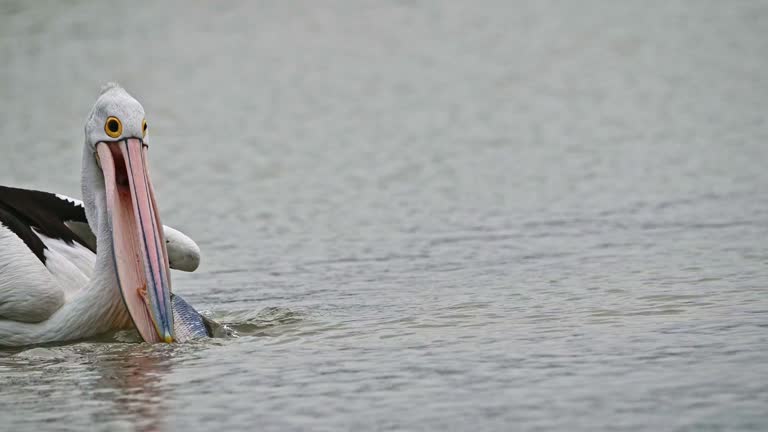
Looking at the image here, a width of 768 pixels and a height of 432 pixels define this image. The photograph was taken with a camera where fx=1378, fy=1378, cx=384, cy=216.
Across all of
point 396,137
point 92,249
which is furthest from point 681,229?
point 396,137

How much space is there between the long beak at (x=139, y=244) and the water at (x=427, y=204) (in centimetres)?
15

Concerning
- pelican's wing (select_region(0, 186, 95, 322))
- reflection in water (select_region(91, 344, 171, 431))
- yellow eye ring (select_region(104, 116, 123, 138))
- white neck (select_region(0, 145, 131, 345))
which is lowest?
reflection in water (select_region(91, 344, 171, 431))

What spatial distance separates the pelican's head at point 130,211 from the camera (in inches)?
219

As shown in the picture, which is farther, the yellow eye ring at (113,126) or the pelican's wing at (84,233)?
the pelican's wing at (84,233)

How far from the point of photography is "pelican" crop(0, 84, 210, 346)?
5.59 meters

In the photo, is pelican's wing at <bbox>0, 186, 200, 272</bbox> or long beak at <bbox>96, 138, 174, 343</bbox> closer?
long beak at <bbox>96, 138, 174, 343</bbox>

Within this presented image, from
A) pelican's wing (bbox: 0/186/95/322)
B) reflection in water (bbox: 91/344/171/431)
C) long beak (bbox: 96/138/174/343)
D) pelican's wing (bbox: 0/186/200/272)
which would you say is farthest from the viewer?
pelican's wing (bbox: 0/186/200/272)

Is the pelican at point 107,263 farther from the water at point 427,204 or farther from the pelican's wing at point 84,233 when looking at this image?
the pelican's wing at point 84,233

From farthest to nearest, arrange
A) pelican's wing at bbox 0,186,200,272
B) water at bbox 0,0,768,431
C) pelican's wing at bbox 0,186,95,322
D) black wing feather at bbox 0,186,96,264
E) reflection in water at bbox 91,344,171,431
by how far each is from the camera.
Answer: pelican's wing at bbox 0,186,200,272, black wing feather at bbox 0,186,96,264, pelican's wing at bbox 0,186,95,322, water at bbox 0,0,768,431, reflection in water at bbox 91,344,171,431

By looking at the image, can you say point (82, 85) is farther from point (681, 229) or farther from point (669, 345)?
point (669, 345)

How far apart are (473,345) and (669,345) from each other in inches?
30.0

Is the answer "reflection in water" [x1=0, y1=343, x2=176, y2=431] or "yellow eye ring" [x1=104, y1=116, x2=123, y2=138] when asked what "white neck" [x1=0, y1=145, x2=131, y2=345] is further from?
"yellow eye ring" [x1=104, y1=116, x2=123, y2=138]

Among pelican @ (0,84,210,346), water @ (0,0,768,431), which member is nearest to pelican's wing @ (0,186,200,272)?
water @ (0,0,768,431)

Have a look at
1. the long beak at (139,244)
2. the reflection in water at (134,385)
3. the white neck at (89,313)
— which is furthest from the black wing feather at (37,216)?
the reflection in water at (134,385)
